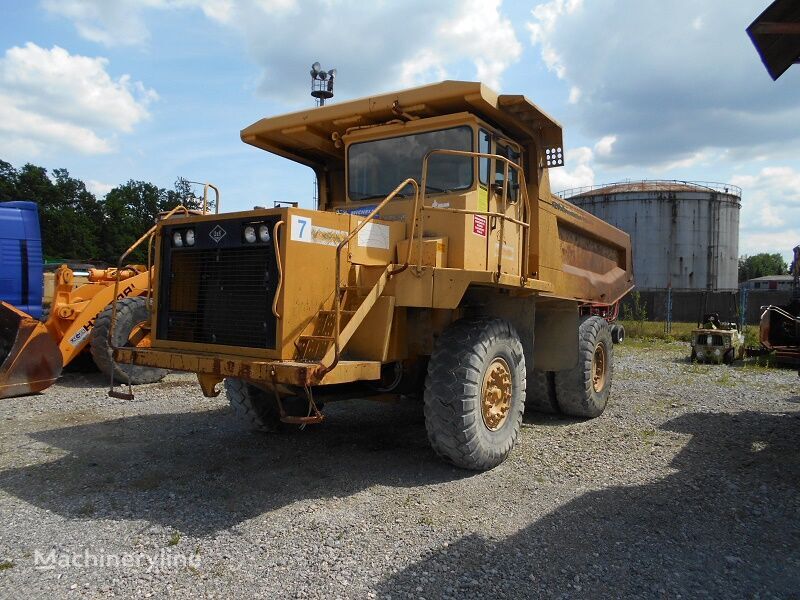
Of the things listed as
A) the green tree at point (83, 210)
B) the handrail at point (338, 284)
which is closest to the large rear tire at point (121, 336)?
the handrail at point (338, 284)

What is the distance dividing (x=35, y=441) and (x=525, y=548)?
4.91 metres

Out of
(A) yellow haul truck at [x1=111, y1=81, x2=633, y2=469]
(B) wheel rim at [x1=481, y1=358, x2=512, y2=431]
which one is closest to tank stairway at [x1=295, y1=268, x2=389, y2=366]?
(A) yellow haul truck at [x1=111, y1=81, x2=633, y2=469]

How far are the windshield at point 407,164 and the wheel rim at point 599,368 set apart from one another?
3.64m

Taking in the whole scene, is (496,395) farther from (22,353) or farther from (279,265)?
(22,353)

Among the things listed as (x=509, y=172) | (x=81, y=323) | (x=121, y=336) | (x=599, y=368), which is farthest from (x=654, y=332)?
(x=81, y=323)

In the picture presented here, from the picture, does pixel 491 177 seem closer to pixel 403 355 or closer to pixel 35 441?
pixel 403 355

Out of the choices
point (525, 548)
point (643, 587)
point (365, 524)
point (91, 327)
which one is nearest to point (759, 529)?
point (643, 587)

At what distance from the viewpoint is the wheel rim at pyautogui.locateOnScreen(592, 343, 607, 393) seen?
7.95 m

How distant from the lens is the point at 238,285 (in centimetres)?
465

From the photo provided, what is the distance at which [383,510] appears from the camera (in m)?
4.34

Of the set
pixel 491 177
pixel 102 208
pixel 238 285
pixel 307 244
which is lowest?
pixel 238 285

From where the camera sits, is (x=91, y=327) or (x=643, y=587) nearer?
(x=643, y=587)

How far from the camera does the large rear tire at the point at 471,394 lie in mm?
4875

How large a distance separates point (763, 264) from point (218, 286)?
11247cm
